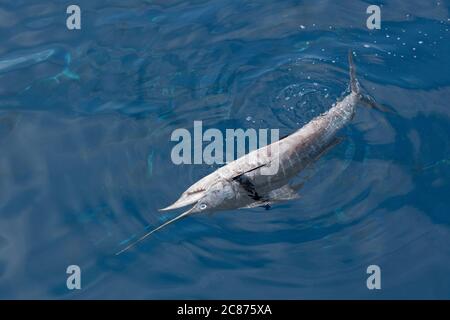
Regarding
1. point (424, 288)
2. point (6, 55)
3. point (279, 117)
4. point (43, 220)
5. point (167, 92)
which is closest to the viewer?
point (424, 288)

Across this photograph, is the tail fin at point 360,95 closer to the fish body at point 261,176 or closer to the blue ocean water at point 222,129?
the blue ocean water at point 222,129

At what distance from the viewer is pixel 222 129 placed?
12.2m

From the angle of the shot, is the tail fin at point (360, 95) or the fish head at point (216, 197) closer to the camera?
the fish head at point (216, 197)

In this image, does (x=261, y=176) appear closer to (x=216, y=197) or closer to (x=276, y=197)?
(x=276, y=197)

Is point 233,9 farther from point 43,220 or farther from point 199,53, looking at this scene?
point 43,220

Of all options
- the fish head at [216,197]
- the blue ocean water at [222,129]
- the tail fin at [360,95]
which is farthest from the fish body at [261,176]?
the tail fin at [360,95]

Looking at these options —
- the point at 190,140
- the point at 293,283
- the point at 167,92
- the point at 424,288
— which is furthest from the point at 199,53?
the point at 424,288

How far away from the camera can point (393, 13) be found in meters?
14.7

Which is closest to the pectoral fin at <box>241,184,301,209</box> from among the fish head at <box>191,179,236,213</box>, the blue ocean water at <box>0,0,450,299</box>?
the fish head at <box>191,179,236,213</box>

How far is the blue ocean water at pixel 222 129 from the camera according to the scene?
10.8 metres

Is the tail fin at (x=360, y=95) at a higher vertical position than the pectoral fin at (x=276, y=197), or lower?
higher

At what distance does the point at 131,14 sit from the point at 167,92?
289cm

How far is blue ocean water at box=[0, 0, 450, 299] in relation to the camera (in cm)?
1080

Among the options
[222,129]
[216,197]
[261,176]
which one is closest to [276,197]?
[261,176]
